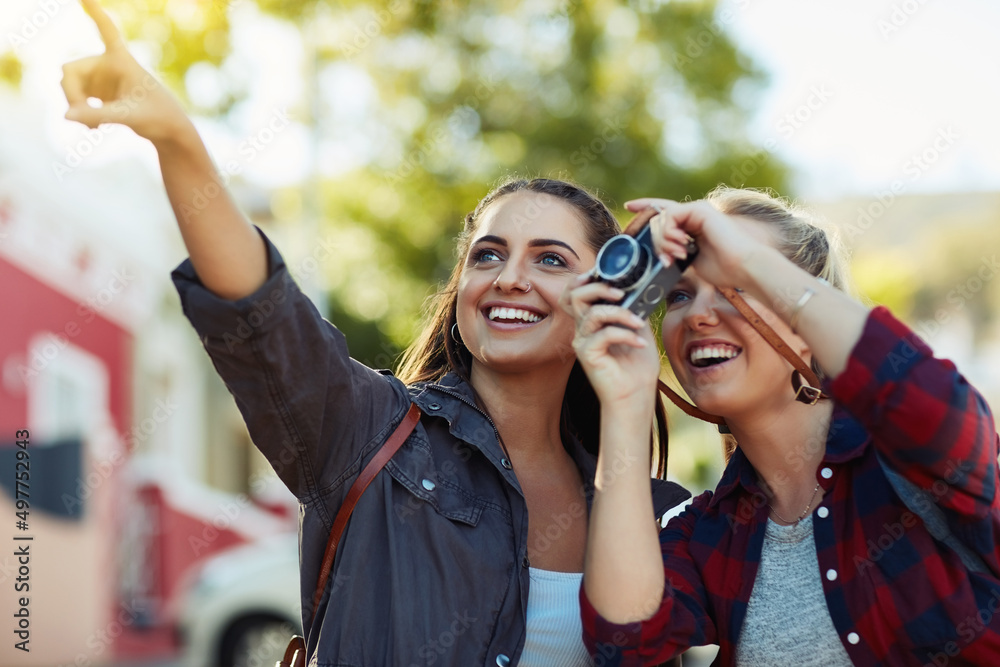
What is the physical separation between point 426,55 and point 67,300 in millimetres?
6137

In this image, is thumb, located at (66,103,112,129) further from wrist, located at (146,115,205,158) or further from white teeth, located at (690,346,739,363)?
white teeth, located at (690,346,739,363)

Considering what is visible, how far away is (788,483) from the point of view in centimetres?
244

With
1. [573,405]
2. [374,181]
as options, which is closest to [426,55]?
[374,181]

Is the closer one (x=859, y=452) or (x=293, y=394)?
(x=293, y=394)

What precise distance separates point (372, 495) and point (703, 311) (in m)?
0.91

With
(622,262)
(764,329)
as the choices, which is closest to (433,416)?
(622,262)

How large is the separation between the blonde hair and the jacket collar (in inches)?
4.8

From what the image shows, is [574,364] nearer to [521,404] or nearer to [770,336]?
[521,404]

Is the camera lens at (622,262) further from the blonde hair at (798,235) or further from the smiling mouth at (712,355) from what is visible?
the blonde hair at (798,235)

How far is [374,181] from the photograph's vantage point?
49.8 feet

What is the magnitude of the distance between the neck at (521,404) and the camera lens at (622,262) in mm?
731

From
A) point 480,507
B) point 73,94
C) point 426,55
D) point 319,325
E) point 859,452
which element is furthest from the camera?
point 426,55

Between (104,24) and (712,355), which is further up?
(104,24)

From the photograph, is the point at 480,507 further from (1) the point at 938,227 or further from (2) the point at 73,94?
(1) the point at 938,227
